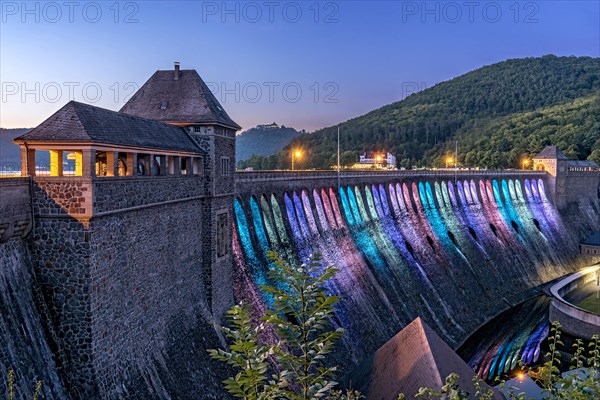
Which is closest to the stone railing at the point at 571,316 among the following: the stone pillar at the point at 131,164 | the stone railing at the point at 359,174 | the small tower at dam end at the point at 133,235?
the stone railing at the point at 359,174

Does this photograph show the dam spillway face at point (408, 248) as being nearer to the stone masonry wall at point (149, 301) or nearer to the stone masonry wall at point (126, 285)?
the stone masonry wall at point (149, 301)

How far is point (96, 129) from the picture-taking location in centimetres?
1584

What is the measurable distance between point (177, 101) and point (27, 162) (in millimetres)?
9524

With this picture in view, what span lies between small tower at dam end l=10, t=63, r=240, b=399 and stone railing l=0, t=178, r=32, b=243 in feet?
1.01

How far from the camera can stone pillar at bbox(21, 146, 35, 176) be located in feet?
49.5

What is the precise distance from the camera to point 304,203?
37.3 meters

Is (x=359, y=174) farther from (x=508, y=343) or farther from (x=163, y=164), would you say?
(x=163, y=164)

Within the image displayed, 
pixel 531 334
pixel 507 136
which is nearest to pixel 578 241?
pixel 531 334

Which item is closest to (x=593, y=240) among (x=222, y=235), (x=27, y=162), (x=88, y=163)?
(x=222, y=235)

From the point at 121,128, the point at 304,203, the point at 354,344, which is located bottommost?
the point at 354,344

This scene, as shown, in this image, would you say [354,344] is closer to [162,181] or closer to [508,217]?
[162,181]

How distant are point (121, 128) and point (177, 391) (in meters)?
9.37

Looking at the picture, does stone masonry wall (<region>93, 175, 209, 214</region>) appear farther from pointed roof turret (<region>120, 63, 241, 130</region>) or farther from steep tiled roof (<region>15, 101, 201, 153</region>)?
pointed roof turret (<region>120, 63, 241, 130</region>)

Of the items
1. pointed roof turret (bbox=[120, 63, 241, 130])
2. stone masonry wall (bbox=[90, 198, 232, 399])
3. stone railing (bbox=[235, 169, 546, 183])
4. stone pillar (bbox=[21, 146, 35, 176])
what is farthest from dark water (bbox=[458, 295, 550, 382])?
stone pillar (bbox=[21, 146, 35, 176])
